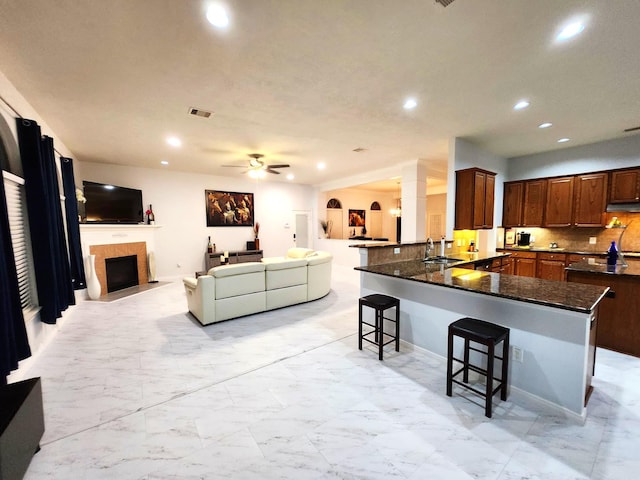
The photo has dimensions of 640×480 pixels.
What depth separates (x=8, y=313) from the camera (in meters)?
2.08

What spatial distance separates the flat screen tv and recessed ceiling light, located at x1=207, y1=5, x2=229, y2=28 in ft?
17.1

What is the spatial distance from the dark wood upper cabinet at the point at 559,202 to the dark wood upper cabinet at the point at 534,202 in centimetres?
8

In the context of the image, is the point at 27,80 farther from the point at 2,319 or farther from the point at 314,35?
the point at 314,35

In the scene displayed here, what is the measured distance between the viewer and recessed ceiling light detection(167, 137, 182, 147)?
14.7 ft

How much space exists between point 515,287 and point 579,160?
4.60 m

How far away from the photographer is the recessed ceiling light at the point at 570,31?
75.3 inches

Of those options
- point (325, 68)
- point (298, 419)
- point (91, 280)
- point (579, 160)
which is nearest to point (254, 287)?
point (298, 419)

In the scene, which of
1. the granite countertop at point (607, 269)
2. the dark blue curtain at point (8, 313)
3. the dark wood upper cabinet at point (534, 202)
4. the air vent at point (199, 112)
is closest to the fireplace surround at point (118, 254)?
the dark blue curtain at point (8, 313)

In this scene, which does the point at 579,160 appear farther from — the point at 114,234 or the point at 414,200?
the point at 114,234

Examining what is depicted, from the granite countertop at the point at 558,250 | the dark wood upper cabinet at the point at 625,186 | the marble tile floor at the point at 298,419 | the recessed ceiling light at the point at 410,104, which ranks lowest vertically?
the marble tile floor at the point at 298,419

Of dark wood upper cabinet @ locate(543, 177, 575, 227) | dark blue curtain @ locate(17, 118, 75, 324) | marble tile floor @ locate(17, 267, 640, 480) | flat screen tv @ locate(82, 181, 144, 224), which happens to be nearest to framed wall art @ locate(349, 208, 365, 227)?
dark wood upper cabinet @ locate(543, 177, 575, 227)

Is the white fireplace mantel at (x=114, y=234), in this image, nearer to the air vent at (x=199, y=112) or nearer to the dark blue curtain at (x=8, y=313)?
the dark blue curtain at (x=8, y=313)

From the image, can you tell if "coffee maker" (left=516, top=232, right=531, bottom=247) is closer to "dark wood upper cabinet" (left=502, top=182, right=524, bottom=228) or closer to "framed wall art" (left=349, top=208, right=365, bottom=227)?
"dark wood upper cabinet" (left=502, top=182, right=524, bottom=228)

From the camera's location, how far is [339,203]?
1013 centimetres
